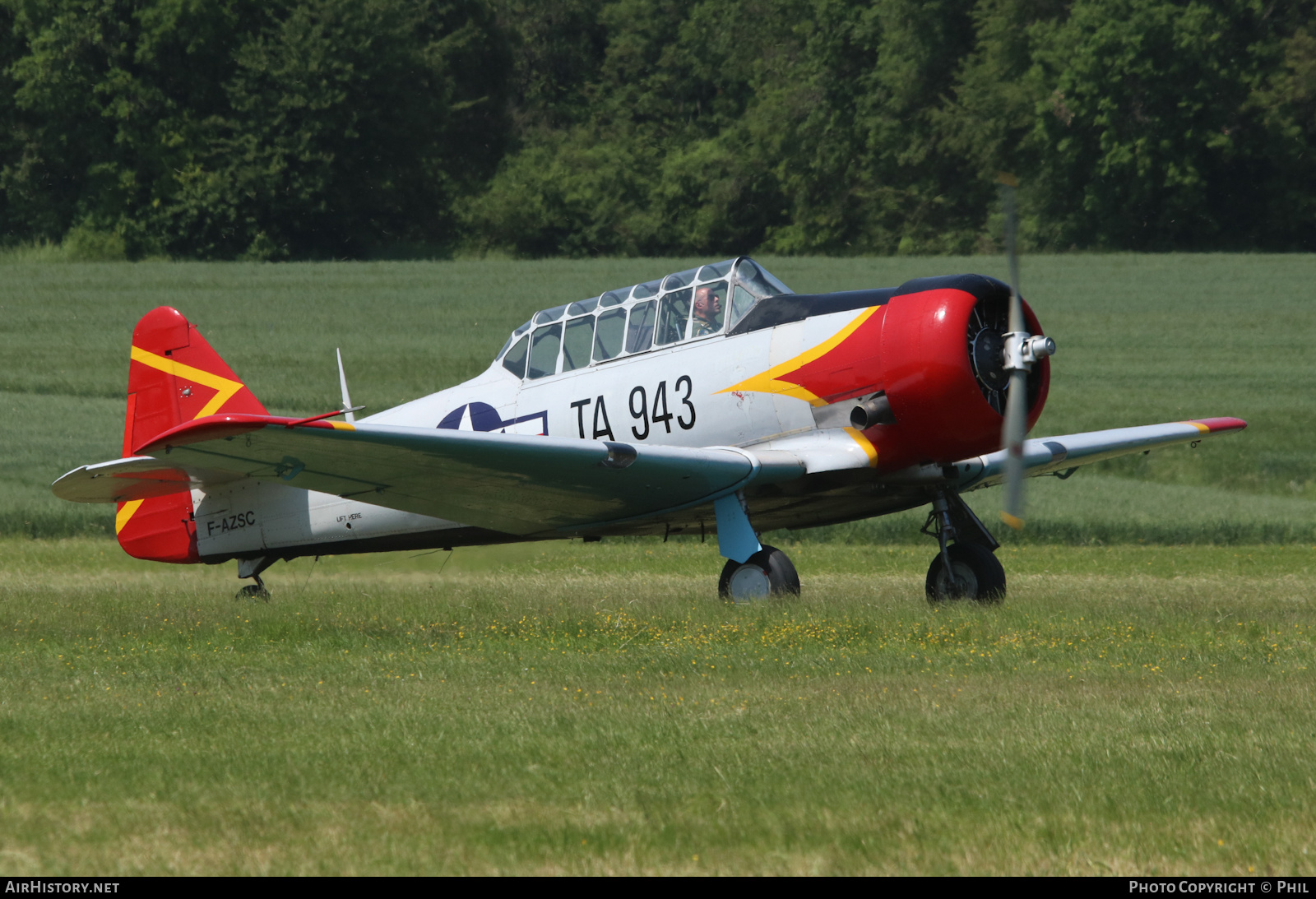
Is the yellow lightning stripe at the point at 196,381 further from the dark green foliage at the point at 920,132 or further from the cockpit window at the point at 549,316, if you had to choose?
the dark green foliage at the point at 920,132

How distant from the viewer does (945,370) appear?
10.6 metres

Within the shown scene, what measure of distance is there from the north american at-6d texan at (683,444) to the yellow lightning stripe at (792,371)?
1cm

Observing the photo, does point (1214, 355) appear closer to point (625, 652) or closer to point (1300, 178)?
point (1300, 178)

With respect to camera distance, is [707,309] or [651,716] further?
[707,309]

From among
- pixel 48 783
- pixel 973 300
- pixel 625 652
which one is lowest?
pixel 625 652

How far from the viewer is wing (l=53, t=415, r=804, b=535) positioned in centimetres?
957

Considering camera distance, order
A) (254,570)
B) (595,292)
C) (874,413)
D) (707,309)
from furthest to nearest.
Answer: (595,292) < (254,570) < (707,309) < (874,413)

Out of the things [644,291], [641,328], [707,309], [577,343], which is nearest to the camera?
[707,309]

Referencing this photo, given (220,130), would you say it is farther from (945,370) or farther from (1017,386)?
(1017,386)

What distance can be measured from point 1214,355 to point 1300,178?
69.3ft

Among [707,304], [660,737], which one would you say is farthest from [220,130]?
[660,737]

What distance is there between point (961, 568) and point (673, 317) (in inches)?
116
